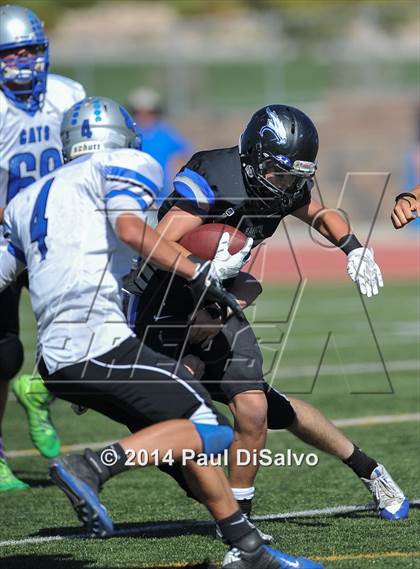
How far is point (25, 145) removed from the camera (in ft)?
20.4

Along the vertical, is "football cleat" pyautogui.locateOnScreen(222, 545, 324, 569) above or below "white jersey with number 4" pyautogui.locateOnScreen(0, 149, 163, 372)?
below

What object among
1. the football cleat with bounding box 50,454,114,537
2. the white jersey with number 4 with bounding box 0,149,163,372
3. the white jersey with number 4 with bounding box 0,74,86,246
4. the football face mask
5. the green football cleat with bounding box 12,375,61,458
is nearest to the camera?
the football cleat with bounding box 50,454,114,537

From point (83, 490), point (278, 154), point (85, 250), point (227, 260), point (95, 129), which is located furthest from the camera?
point (278, 154)

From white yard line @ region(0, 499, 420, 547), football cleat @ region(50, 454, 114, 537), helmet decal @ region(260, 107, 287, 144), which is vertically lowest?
white yard line @ region(0, 499, 420, 547)

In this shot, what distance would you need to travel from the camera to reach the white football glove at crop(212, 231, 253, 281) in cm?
463

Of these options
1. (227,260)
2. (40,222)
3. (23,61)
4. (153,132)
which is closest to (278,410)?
(227,260)

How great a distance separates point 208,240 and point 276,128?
552 mm

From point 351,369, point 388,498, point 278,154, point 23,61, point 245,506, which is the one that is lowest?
point 351,369

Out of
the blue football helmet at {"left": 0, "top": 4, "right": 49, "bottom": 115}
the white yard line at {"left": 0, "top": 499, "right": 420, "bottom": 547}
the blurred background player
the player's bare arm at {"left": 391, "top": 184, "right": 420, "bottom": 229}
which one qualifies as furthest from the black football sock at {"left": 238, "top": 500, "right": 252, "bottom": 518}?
the blurred background player

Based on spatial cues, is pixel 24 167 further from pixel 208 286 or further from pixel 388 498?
pixel 388 498

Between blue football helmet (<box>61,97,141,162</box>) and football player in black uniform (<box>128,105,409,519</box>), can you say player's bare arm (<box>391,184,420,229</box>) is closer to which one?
football player in black uniform (<box>128,105,409,519</box>)

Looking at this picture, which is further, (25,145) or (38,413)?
(38,413)

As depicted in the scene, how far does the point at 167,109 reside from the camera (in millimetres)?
23328

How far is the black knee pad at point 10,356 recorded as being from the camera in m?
6.22
